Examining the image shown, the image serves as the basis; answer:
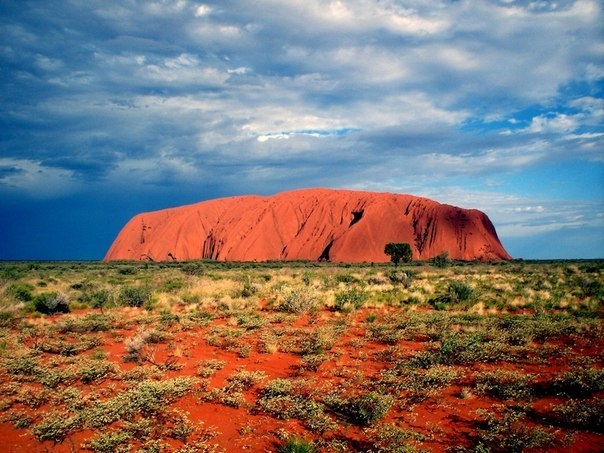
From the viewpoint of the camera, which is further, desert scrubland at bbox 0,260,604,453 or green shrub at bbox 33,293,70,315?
green shrub at bbox 33,293,70,315

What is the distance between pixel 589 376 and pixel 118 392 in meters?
7.97

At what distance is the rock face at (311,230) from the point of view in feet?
256

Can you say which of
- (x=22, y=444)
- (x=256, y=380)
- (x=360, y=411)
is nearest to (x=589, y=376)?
(x=360, y=411)

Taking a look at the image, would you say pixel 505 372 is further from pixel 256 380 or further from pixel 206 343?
pixel 206 343

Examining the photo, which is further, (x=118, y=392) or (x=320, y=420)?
(x=118, y=392)

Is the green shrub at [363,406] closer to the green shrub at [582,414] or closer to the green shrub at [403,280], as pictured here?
the green shrub at [582,414]

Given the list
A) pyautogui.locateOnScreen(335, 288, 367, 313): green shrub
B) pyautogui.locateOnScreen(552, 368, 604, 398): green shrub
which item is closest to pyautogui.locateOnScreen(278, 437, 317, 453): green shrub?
Result: pyautogui.locateOnScreen(552, 368, 604, 398): green shrub

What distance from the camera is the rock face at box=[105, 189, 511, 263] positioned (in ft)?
256

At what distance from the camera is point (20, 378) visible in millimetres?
7707

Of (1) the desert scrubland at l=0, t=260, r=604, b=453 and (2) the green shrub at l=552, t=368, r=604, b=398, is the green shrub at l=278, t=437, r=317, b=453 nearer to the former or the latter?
(1) the desert scrubland at l=0, t=260, r=604, b=453

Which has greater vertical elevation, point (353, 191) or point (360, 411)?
point (353, 191)

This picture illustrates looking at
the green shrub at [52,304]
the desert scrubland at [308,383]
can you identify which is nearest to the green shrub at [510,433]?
the desert scrubland at [308,383]

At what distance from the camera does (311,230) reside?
3497 inches

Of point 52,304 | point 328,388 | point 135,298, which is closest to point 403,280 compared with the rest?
point 135,298
